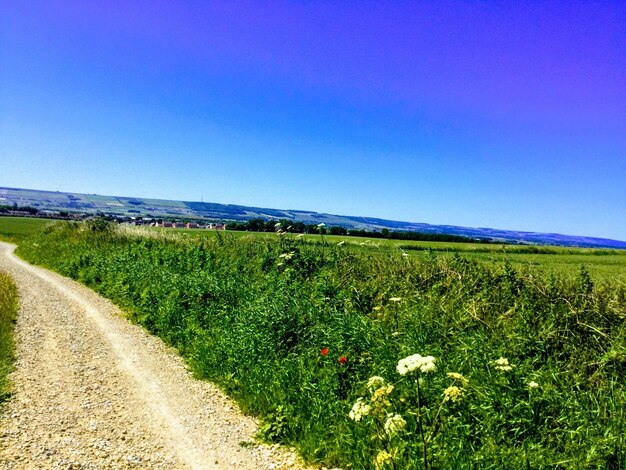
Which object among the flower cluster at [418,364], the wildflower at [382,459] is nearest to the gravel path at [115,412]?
the wildflower at [382,459]

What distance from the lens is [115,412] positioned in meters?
7.33

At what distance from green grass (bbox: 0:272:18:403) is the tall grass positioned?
3.39 metres

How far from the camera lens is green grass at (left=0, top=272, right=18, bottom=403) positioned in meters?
8.00

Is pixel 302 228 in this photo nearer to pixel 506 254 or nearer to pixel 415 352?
pixel 415 352

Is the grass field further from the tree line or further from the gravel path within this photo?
the gravel path

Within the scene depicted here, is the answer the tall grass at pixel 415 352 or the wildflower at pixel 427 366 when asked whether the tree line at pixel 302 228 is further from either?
the wildflower at pixel 427 366

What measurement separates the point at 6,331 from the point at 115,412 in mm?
6058

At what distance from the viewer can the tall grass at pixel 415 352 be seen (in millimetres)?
5484

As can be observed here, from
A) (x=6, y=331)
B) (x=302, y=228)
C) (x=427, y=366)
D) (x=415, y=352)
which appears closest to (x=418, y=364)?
(x=427, y=366)

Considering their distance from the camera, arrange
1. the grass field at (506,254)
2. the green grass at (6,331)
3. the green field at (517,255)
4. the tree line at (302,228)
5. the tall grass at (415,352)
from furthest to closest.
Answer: the tree line at (302,228), the grass field at (506,254), the green field at (517,255), the green grass at (6,331), the tall grass at (415,352)

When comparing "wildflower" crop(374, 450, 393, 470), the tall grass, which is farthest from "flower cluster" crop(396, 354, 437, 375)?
"wildflower" crop(374, 450, 393, 470)

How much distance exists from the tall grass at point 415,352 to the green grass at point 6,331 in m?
3.39

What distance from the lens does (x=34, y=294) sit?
17438 millimetres

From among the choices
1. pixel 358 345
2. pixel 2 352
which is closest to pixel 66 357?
pixel 2 352
